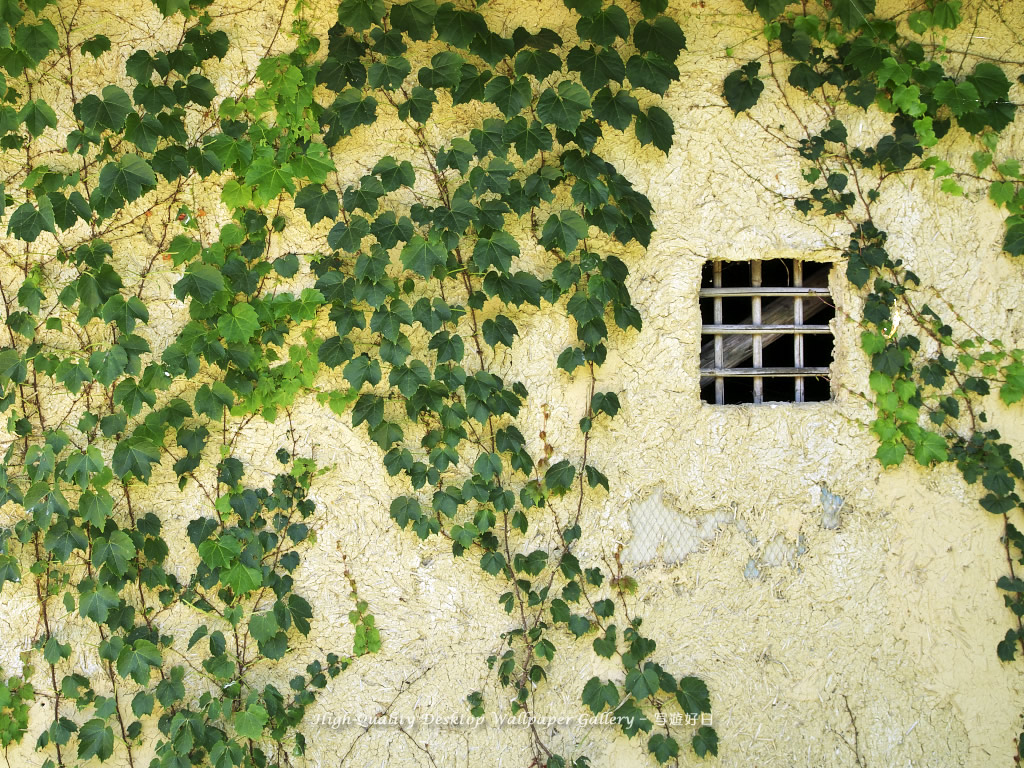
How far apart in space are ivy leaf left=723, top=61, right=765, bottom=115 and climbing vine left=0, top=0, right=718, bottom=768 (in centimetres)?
29

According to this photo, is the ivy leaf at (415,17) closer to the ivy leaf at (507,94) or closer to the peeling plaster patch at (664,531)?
the ivy leaf at (507,94)

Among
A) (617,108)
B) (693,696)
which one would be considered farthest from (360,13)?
(693,696)

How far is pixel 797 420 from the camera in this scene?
10.7 ft

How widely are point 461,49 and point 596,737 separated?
2.82m

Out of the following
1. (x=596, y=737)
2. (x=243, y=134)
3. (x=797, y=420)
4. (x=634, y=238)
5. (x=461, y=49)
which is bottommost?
(x=596, y=737)

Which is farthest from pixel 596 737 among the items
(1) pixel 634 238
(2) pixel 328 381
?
(1) pixel 634 238

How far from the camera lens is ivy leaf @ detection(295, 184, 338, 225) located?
2.99 meters

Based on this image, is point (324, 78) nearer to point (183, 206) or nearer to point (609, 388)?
point (183, 206)

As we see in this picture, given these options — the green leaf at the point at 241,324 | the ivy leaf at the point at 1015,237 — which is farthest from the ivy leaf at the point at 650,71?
the green leaf at the point at 241,324

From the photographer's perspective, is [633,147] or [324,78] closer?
[324,78]

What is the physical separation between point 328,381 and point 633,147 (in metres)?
1.57

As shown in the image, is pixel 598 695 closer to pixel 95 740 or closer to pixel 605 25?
pixel 95 740

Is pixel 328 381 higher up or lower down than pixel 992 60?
lower down

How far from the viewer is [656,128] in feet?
10.2
